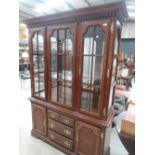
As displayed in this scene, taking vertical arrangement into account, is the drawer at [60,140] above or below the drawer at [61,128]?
below

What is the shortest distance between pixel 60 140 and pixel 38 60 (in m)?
1.31

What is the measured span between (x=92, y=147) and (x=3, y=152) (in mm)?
1487

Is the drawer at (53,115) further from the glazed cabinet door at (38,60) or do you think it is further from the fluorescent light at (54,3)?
the fluorescent light at (54,3)

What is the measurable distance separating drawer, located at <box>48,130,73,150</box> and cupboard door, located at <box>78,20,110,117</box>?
61 centimetres

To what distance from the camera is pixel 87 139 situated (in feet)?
5.95

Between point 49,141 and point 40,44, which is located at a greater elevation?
point 40,44

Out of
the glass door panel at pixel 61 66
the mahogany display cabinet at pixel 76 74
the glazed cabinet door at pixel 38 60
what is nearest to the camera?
the mahogany display cabinet at pixel 76 74

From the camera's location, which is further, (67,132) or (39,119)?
(39,119)

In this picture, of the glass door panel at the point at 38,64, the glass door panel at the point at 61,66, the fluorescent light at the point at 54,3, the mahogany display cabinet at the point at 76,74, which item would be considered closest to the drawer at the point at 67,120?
the mahogany display cabinet at the point at 76,74

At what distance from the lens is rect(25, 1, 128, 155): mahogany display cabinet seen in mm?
1540

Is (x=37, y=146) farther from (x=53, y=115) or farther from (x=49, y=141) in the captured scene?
(x=53, y=115)

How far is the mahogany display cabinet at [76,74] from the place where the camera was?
5.05ft

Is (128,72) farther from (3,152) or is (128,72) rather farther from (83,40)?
(3,152)

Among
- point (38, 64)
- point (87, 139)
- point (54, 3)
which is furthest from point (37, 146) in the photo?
point (54, 3)
